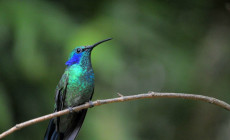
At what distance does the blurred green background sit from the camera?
3.71 metres

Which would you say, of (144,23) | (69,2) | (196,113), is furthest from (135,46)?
(196,113)

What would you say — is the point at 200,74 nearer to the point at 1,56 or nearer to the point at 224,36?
the point at 224,36

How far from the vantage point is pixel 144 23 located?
439 centimetres

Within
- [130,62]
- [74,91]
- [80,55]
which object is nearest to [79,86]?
[74,91]

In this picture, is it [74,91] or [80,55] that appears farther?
[80,55]

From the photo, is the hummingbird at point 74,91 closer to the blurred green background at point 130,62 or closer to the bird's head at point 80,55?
the bird's head at point 80,55

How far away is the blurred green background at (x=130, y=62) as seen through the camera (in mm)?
3713

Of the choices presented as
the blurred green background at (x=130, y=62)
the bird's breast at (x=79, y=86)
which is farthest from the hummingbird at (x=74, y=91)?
the blurred green background at (x=130, y=62)

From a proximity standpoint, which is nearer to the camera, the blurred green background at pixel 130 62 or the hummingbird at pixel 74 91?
the hummingbird at pixel 74 91

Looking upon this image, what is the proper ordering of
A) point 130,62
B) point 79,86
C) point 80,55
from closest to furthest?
point 79,86, point 80,55, point 130,62

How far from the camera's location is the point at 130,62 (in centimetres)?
443

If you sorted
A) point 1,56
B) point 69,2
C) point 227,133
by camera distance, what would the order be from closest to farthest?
1. point 1,56
2. point 69,2
3. point 227,133

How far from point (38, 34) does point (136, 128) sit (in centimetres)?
179

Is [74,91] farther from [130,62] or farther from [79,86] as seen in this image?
[130,62]
